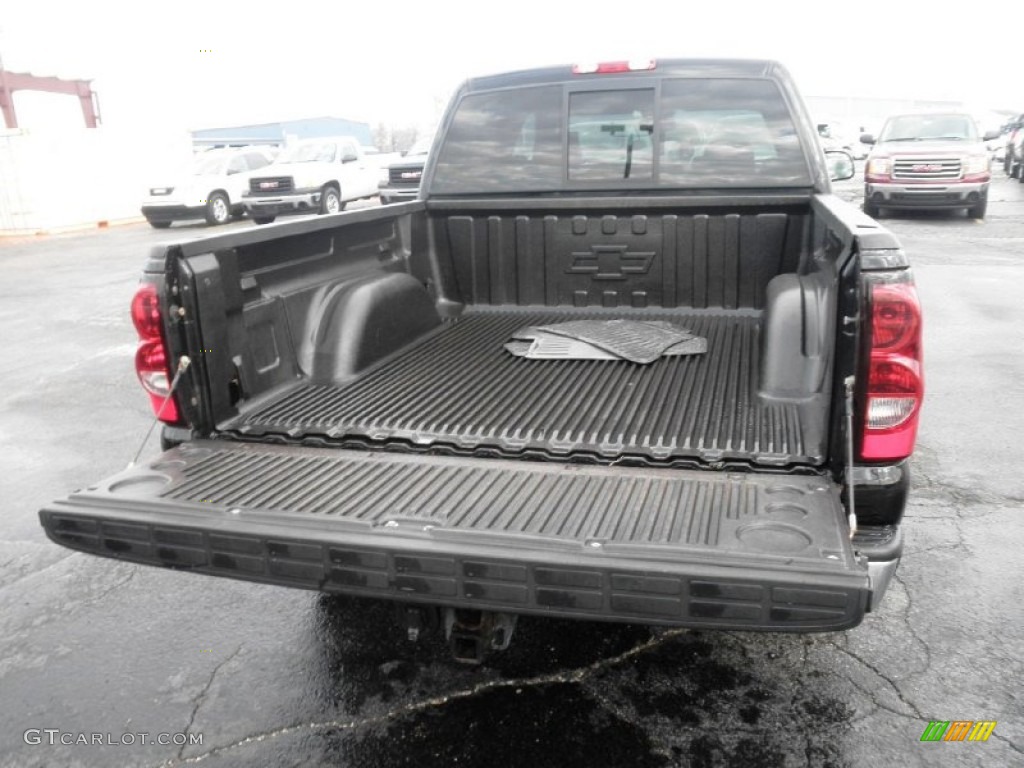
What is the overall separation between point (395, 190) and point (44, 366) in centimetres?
1163

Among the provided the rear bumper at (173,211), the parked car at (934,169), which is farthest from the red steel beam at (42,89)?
the parked car at (934,169)

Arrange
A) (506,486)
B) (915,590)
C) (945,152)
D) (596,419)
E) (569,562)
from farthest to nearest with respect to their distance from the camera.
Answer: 1. (945,152)
2. (915,590)
3. (596,419)
4. (506,486)
5. (569,562)

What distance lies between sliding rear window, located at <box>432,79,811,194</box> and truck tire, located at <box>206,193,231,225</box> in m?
18.2

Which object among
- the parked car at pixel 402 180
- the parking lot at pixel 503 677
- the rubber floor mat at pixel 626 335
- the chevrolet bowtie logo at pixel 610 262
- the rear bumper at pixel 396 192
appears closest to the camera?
the parking lot at pixel 503 677

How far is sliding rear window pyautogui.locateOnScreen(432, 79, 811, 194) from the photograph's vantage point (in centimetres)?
426

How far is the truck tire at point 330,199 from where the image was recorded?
20.8 meters

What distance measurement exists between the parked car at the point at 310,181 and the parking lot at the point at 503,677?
54.5 feet

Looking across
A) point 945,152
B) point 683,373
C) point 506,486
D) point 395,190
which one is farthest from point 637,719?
point 395,190

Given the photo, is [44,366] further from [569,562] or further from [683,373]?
[569,562]

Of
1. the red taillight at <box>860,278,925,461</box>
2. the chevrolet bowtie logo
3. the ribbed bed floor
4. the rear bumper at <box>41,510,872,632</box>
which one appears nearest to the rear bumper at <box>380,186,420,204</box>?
the chevrolet bowtie logo

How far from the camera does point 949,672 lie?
299 cm

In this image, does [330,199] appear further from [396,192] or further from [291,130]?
[291,130]

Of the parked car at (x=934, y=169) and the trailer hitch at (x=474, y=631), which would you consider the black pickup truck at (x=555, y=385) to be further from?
the parked car at (x=934, y=169)

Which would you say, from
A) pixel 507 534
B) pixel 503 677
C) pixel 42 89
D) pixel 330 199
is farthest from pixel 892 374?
pixel 42 89
